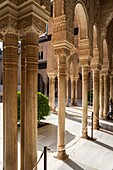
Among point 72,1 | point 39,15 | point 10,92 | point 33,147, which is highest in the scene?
point 72,1

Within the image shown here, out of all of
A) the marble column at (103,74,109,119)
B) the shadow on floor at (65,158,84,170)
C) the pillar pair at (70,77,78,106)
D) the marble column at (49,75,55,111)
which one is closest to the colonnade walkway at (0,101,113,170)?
the shadow on floor at (65,158,84,170)

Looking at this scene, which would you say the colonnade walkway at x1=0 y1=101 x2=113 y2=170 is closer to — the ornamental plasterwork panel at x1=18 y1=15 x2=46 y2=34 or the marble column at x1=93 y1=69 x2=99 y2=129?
the marble column at x1=93 y1=69 x2=99 y2=129

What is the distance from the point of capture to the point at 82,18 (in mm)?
5316

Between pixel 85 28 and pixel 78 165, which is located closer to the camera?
pixel 78 165

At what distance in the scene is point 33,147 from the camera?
2.46m

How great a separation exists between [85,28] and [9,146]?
14.5ft

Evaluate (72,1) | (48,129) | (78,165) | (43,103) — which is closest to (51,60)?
(43,103)

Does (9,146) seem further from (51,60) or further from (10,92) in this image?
(51,60)

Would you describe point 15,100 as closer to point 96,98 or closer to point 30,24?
point 30,24

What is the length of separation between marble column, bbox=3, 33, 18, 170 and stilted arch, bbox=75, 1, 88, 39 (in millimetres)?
3398

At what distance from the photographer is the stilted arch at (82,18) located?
199 inches

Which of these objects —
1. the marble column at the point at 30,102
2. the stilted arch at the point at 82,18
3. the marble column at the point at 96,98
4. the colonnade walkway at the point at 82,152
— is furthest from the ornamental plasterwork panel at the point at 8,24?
the marble column at the point at 96,98

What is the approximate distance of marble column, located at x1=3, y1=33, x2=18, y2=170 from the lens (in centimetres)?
232

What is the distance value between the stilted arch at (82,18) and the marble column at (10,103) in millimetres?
3398
